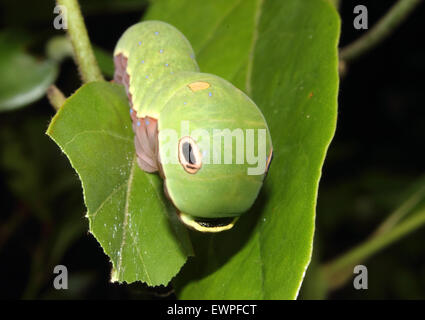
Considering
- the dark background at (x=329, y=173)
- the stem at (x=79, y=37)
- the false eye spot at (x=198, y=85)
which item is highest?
the stem at (x=79, y=37)

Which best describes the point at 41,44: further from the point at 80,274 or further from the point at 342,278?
the point at 342,278

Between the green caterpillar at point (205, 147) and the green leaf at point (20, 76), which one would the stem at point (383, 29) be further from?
the green leaf at point (20, 76)

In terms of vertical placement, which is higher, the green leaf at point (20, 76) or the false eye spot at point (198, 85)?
the false eye spot at point (198, 85)

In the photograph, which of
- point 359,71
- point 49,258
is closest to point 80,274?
point 49,258

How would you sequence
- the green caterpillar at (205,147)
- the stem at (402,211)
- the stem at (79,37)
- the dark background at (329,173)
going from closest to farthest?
the green caterpillar at (205,147) < the stem at (79,37) < the stem at (402,211) < the dark background at (329,173)

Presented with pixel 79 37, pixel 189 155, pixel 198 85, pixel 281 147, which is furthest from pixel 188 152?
pixel 79 37

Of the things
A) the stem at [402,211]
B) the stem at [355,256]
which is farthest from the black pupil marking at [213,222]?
the stem at [402,211]
